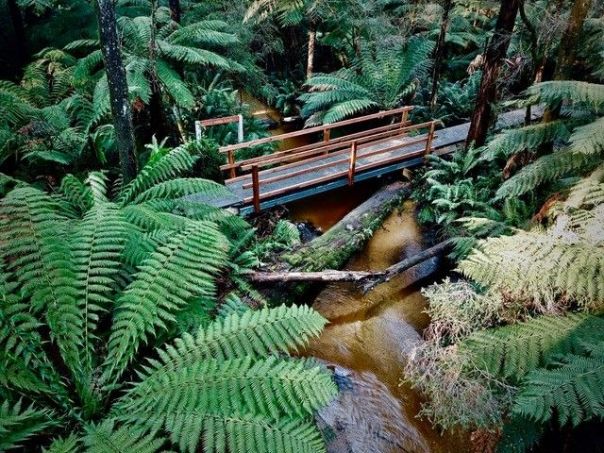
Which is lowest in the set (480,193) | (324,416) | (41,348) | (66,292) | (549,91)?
(324,416)

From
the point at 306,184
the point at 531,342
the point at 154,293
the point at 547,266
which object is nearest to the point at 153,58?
the point at 306,184

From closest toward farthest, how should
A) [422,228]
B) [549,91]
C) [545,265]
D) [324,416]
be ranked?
[545,265] < [549,91] < [324,416] < [422,228]

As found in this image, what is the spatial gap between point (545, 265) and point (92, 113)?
6414mm

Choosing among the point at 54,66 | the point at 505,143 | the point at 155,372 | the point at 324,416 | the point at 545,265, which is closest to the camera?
the point at 155,372

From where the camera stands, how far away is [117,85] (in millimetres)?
3707

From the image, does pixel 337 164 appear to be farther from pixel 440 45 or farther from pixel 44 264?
pixel 44 264

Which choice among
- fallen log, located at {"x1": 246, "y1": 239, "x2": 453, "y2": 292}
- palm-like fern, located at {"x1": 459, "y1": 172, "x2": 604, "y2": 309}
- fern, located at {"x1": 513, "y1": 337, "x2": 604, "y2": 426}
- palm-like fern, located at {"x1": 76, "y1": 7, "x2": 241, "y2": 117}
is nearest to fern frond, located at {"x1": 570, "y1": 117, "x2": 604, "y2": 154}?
palm-like fern, located at {"x1": 459, "y1": 172, "x2": 604, "y2": 309}

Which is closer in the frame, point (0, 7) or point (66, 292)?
point (66, 292)

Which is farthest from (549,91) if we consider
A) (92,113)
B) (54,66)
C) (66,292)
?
(54,66)

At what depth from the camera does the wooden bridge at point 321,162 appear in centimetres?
643

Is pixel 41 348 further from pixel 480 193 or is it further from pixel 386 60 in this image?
pixel 386 60

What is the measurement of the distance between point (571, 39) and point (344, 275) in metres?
3.70

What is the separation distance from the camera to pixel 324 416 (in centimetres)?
412

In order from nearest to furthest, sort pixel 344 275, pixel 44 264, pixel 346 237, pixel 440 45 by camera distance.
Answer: pixel 44 264, pixel 344 275, pixel 346 237, pixel 440 45
